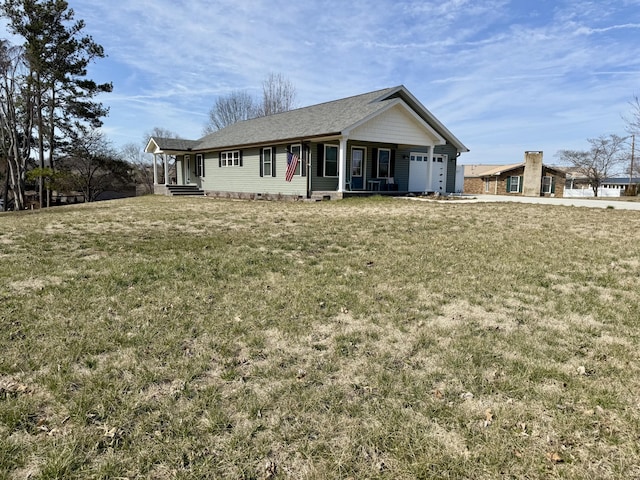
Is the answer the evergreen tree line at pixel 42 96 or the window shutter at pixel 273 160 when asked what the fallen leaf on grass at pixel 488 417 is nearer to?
the window shutter at pixel 273 160

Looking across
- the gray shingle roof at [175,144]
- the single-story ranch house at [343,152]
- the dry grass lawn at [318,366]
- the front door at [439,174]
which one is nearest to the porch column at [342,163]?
the single-story ranch house at [343,152]

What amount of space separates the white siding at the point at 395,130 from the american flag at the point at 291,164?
270 centimetres

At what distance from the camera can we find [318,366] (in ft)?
9.24

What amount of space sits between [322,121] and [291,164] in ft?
7.79

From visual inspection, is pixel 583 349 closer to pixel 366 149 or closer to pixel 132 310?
pixel 132 310

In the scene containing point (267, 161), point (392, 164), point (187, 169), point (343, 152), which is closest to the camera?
point (343, 152)

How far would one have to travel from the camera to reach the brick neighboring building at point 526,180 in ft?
117

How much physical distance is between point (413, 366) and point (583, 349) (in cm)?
136


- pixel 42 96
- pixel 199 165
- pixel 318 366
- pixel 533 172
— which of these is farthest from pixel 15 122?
pixel 533 172

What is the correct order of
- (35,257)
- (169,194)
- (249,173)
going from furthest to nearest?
(169,194) < (249,173) < (35,257)

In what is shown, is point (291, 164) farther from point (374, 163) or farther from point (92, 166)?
point (92, 166)

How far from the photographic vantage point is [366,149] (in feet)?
60.6

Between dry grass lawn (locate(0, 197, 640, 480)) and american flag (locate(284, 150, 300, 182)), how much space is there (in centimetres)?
1182

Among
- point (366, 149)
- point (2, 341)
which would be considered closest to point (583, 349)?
point (2, 341)
